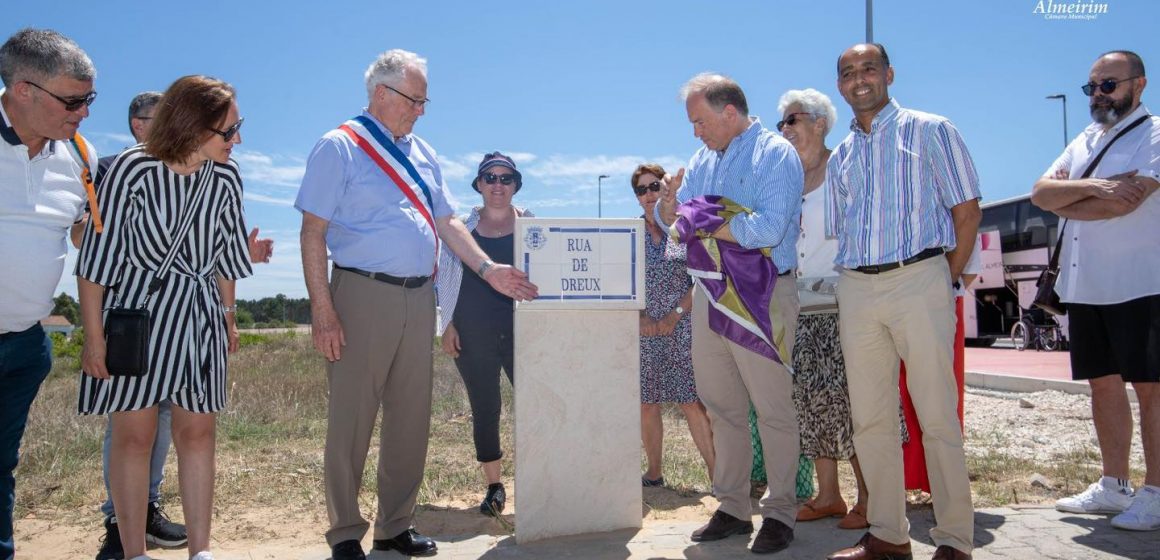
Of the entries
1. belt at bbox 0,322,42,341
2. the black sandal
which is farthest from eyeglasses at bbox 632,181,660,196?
belt at bbox 0,322,42,341

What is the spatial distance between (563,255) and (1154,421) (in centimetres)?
305

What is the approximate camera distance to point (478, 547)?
4039mm

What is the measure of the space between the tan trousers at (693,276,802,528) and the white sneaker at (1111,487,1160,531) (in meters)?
1.56

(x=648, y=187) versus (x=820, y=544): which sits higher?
(x=648, y=187)

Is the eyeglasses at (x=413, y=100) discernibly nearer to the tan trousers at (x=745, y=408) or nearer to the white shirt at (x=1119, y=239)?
the tan trousers at (x=745, y=408)

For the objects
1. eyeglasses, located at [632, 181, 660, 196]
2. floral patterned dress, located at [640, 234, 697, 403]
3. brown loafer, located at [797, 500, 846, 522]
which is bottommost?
brown loafer, located at [797, 500, 846, 522]

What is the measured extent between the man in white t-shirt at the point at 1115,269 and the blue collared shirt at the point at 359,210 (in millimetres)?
3301

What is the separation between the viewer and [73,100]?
3.25m

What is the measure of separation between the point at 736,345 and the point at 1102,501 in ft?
7.03

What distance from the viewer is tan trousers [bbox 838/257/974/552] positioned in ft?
11.4

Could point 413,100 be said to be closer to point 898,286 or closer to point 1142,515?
point 898,286

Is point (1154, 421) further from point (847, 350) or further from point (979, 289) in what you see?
point (979, 289)

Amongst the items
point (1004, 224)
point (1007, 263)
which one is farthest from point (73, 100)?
point (1007, 263)

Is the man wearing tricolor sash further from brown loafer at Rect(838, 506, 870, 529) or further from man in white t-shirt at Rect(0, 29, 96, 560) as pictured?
brown loafer at Rect(838, 506, 870, 529)
